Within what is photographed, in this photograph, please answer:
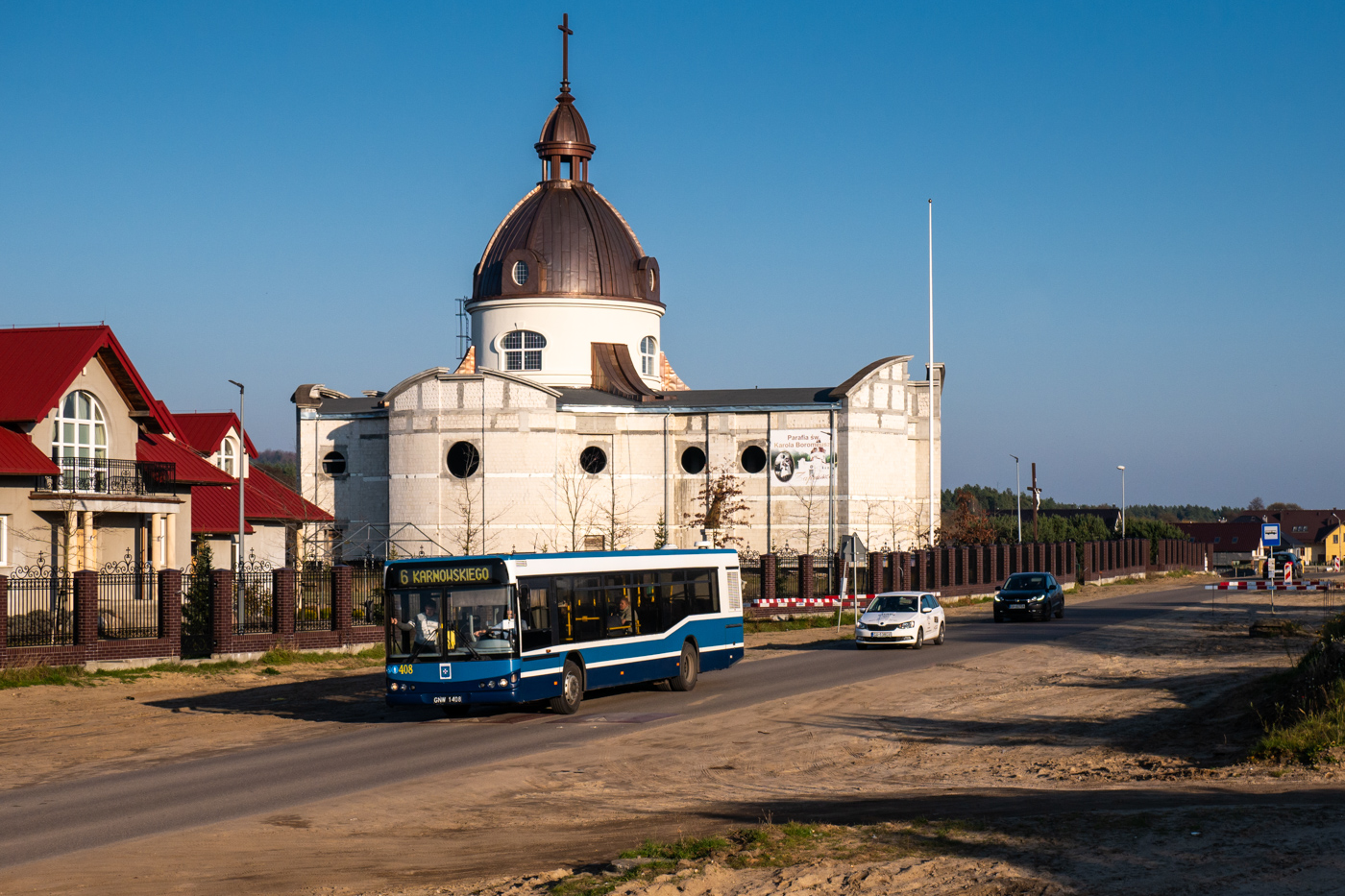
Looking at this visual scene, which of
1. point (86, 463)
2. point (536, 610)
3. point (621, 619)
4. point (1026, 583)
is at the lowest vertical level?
point (1026, 583)

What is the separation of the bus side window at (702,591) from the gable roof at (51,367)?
1789cm

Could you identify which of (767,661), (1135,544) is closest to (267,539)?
(767,661)

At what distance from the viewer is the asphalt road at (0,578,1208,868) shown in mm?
12977

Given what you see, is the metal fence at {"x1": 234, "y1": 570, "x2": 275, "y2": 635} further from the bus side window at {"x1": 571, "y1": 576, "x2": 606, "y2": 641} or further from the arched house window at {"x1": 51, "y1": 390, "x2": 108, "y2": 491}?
the bus side window at {"x1": 571, "y1": 576, "x2": 606, "y2": 641}

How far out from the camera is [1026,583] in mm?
43938

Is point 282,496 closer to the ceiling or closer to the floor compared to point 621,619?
closer to the ceiling

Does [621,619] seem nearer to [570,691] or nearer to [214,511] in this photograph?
[570,691]

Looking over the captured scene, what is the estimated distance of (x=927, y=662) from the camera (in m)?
28.2

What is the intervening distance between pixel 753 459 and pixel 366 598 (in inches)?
1083

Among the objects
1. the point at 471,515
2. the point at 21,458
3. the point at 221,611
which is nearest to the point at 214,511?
the point at 21,458

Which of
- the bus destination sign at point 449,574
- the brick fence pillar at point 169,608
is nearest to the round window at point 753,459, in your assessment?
the brick fence pillar at point 169,608

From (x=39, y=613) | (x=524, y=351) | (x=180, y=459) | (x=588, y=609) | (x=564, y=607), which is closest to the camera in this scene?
(x=564, y=607)

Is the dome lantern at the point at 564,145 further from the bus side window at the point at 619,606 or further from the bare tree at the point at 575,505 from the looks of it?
the bus side window at the point at 619,606

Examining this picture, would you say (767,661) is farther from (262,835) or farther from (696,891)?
(696,891)
